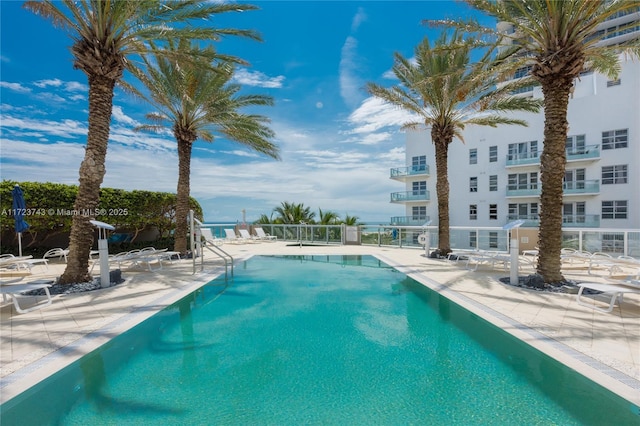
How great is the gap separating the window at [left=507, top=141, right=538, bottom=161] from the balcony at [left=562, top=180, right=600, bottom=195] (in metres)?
3.49

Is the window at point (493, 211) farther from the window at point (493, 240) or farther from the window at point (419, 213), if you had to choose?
the window at point (493, 240)

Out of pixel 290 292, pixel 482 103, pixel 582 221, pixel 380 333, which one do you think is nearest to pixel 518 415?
pixel 380 333

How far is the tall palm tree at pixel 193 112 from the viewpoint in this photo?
11.7m

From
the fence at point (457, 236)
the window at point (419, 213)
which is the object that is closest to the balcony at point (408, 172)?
the window at point (419, 213)

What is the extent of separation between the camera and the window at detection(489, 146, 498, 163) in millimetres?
29266

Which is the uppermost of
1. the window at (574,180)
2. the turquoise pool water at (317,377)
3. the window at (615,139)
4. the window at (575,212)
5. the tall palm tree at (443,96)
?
the window at (615,139)

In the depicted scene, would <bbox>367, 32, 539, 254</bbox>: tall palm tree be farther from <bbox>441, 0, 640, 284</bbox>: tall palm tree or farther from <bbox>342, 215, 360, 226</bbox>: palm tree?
<bbox>342, 215, 360, 226</bbox>: palm tree

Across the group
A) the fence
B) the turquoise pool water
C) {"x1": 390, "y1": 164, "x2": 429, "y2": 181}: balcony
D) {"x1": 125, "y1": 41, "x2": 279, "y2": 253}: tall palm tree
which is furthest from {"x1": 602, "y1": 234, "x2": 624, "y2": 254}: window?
{"x1": 390, "y1": 164, "x2": 429, "y2": 181}: balcony

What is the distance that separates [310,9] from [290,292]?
1153cm

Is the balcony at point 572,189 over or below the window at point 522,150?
below

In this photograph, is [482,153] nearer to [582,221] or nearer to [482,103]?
[582,221]

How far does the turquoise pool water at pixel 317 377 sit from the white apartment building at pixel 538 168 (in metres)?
26.7

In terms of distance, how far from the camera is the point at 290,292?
25.7 feet

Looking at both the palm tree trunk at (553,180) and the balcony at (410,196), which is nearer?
the palm tree trunk at (553,180)
